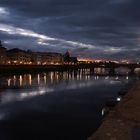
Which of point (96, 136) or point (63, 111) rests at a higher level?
point (96, 136)

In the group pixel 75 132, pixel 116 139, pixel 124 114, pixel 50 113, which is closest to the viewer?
pixel 116 139

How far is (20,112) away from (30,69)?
327 feet

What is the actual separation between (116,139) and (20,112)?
703 inches

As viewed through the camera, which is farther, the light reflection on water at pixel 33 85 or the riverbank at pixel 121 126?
the light reflection on water at pixel 33 85

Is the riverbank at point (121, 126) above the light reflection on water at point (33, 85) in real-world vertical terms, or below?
above

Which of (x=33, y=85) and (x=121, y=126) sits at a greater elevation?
(x=121, y=126)

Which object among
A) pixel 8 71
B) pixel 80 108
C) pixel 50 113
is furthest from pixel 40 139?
pixel 8 71

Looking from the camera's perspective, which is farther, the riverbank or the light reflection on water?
the light reflection on water

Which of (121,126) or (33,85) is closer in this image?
(121,126)

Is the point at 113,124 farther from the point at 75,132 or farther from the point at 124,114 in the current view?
the point at 75,132

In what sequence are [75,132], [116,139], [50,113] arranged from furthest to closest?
[50,113] → [75,132] → [116,139]

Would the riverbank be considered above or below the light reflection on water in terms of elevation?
above

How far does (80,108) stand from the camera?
32.7 m

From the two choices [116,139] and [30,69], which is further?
[30,69]
